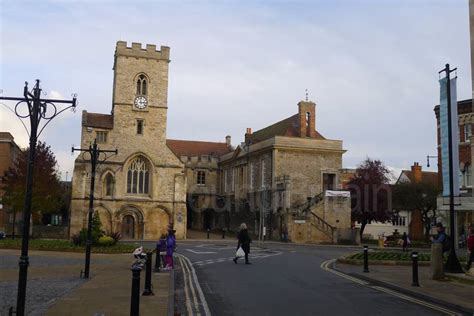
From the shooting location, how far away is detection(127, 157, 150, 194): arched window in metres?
52.1

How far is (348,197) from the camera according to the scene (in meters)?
51.4

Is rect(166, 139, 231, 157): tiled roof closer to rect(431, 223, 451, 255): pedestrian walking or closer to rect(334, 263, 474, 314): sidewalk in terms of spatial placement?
rect(334, 263, 474, 314): sidewalk

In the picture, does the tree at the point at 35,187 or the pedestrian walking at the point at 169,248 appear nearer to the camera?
the pedestrian walking at the point at 169,248

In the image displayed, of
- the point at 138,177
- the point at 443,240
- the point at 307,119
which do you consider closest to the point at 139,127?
the point at 138,177

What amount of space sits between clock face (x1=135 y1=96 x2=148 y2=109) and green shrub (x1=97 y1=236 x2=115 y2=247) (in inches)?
1039

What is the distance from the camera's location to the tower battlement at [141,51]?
53.2 meters

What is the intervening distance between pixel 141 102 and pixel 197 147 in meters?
22.3

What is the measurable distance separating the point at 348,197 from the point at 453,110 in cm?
3316

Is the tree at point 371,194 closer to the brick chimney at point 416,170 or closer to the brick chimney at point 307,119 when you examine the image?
the brick chimney at point 307,119

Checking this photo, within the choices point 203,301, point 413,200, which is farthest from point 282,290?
point 413,200

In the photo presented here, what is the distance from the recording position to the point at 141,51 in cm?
5400

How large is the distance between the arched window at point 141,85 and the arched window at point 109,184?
9.01 metres

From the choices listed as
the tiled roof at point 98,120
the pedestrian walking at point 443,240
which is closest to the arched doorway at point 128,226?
the tiled roof at point 98,120

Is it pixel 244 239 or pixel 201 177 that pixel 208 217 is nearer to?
pixel 201 177
